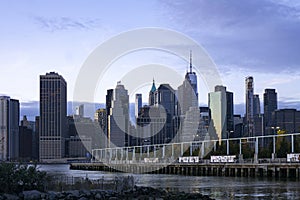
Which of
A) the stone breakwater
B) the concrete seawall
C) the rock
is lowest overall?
the concrete seawall

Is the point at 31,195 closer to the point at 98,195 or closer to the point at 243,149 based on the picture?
the point at 98,195

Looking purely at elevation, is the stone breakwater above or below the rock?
below

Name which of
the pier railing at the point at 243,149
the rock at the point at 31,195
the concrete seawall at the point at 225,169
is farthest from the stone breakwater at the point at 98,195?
the pier railing at the point at 243,149

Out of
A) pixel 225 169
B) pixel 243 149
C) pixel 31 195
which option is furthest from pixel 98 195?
pixel 243 149

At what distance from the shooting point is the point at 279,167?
3332 inches

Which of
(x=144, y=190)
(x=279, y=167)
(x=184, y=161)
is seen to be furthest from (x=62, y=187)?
(x=184, y=161)

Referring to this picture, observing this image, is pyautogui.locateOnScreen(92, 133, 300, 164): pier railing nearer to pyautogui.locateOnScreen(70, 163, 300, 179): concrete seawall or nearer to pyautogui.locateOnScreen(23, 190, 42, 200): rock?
pyautogui.locateOnScreen(70, 163, 300, 179): concrete seawall

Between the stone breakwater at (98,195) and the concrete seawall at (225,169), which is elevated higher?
the stone breakwater at (98,195)

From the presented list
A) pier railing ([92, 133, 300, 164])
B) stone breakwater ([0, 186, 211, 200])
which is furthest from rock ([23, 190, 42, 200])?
pier railing ([92, 133, 300, 164])

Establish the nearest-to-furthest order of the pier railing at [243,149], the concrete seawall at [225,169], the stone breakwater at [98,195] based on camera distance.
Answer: the stone breakwater at [98,195] < the concrete seawall at [225,169] < the pier railing at [243,149]

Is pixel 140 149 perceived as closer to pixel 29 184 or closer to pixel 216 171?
pixel 216 171

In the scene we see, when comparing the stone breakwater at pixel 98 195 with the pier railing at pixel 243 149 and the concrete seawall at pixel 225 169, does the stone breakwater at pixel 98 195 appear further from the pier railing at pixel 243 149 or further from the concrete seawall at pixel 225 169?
the pier railing at pixel 243 149

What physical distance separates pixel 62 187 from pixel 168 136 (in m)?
154

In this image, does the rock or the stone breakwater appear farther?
the stone breakwater
